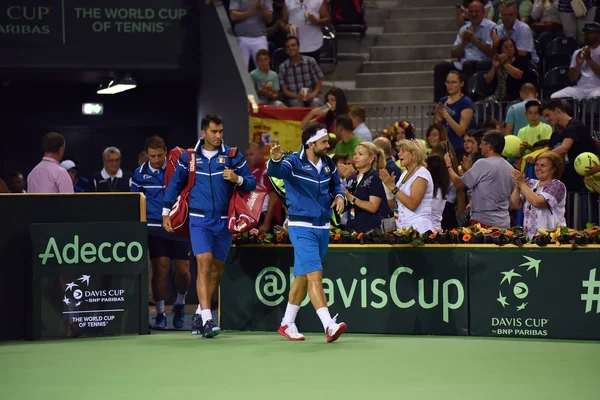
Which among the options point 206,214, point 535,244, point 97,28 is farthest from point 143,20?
point 535,244

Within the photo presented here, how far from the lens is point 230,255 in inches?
456

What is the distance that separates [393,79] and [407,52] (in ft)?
2.58

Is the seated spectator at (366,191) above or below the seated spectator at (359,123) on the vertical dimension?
below

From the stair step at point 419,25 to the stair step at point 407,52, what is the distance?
0.69 meters

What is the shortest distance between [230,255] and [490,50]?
7.17 meters

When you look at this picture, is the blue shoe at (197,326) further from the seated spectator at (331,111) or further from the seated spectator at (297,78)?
the seated spectator at (297,78)

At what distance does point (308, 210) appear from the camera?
33.9ft

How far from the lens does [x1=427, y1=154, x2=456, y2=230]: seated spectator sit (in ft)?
39.7

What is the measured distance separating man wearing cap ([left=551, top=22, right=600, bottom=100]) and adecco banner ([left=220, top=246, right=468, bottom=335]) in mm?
5617

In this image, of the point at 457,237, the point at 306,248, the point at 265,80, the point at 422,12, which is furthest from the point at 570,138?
the point at 422,12

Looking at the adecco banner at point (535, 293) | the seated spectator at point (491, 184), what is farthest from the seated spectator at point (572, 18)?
the adecco banner at point (535, 293)

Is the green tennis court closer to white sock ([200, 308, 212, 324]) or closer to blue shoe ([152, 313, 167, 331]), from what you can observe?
white sock ([200, 308, 212, 324])

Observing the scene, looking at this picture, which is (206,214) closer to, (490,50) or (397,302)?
(397,302)

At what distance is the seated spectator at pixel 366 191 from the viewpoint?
11.3m
